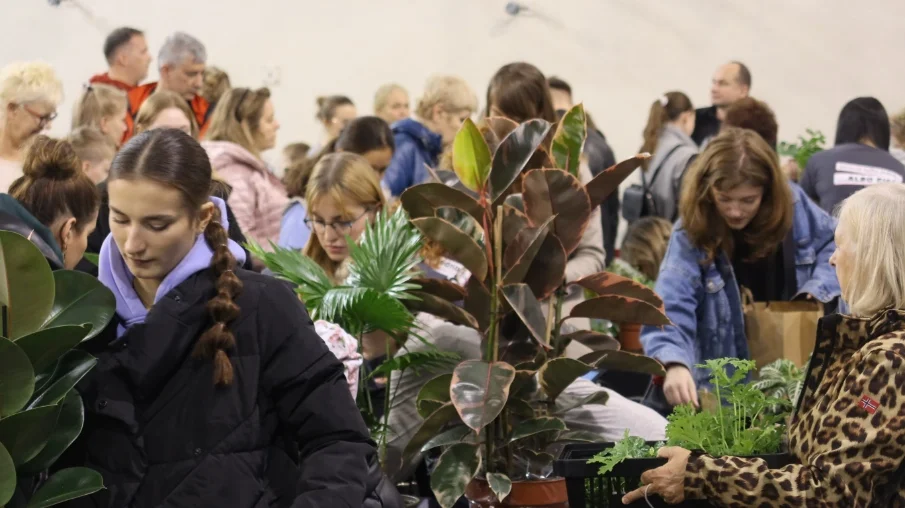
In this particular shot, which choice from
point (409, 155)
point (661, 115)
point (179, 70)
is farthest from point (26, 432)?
point (661, 115)

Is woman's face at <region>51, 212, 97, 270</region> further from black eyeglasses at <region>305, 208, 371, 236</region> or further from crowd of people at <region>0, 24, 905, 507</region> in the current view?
black eyeglasses at <region>305, 208, 371, 236</region>

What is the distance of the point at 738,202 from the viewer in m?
3.65

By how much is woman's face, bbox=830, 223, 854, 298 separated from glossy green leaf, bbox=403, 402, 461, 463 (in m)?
1.22

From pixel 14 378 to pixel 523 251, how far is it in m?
1.53

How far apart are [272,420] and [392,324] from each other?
1046 millimetres

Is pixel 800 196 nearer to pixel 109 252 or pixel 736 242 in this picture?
pixel 736 242

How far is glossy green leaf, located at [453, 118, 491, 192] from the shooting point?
3238 millimetres

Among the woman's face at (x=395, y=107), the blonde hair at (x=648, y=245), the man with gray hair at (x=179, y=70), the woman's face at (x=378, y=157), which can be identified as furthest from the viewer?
the woman's face at (x=395, y=107)

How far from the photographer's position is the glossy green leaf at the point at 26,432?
2029mm

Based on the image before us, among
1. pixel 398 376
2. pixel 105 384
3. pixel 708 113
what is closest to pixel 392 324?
pixel 398 376

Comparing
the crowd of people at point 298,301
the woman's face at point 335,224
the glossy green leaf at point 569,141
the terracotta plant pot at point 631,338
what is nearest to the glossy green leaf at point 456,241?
the crowd of people at point 298,301

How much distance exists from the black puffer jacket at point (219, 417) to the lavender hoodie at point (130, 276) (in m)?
0.03

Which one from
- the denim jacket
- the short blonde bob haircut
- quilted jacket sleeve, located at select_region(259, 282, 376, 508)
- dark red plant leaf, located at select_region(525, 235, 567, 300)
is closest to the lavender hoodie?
quilted jacket sleeve, located at select_region(259, 282, 376, 508)

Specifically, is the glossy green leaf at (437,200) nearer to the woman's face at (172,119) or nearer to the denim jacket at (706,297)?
the denim jacket at (706,297)
